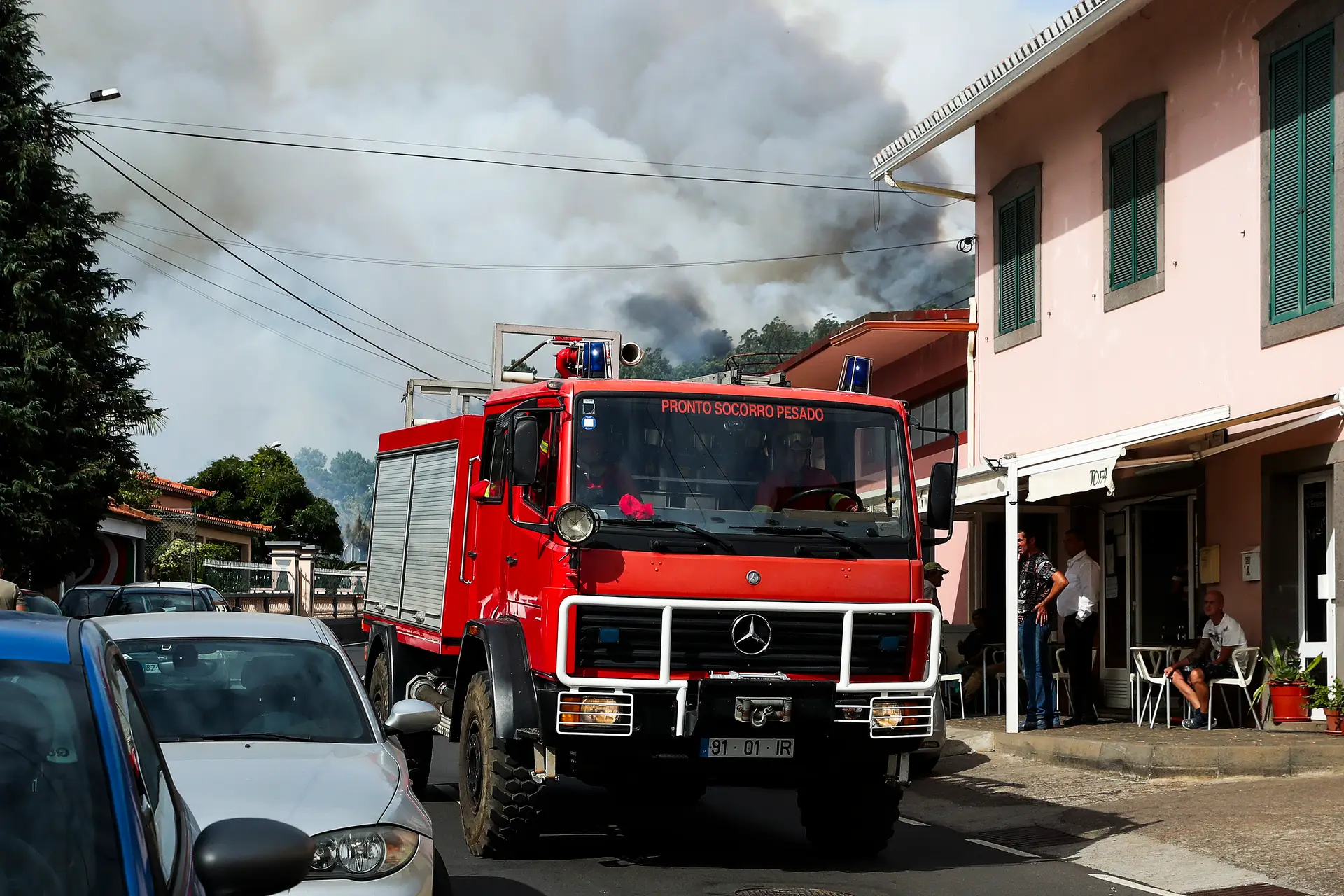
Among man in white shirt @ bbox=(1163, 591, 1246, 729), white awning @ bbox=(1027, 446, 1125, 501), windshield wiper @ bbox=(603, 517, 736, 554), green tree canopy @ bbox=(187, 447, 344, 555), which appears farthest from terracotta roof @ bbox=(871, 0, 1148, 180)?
green tree canopy @ bbox=(187, 447, 344, 555)

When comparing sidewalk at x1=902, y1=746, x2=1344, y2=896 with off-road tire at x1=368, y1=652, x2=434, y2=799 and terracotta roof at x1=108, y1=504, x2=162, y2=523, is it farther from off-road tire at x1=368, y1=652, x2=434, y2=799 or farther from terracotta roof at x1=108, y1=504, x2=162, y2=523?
terracotta roof at x1=108, y1=504, x2=162, y2=523

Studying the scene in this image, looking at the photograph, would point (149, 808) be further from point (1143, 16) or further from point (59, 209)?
point (59, 209)

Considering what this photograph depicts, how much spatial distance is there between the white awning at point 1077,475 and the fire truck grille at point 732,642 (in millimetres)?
5183

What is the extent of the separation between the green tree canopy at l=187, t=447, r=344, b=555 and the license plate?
75516mm

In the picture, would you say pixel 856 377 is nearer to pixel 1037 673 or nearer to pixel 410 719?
pixel 410 719

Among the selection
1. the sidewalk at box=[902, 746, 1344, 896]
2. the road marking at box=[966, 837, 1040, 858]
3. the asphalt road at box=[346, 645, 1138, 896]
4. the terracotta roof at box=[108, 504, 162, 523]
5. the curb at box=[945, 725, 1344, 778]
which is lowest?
the asphalt road at box=[346, 645, 1138, 896]

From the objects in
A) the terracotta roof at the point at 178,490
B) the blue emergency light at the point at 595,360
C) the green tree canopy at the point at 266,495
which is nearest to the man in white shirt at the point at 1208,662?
the blue emergency light at the point at 595,360

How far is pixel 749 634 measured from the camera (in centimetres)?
855

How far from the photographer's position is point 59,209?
28.7m

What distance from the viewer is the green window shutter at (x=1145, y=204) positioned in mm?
16172

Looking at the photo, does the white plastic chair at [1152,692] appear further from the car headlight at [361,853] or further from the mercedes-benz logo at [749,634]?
the car headlight at [361,853]

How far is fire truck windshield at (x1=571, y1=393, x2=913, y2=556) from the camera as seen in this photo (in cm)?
872

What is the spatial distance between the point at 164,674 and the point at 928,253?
111113mm

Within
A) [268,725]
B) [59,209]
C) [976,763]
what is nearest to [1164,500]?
[976,763]
